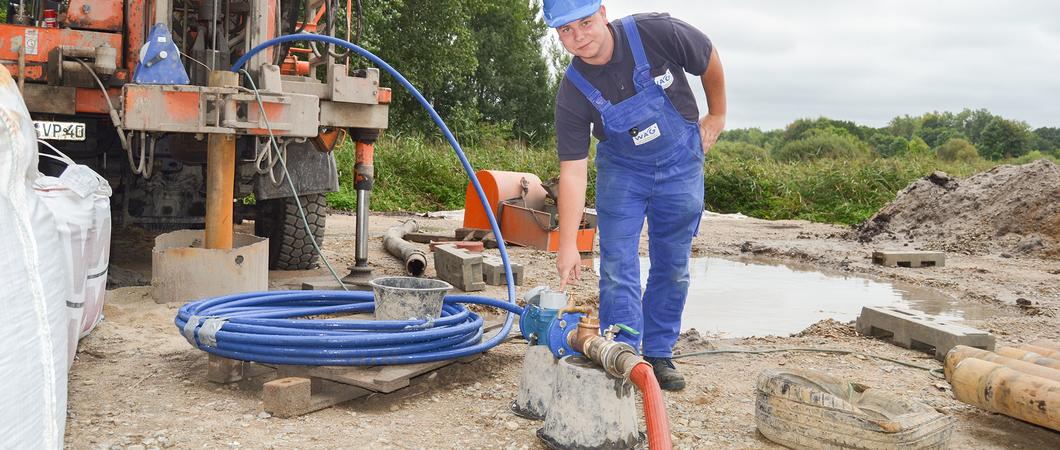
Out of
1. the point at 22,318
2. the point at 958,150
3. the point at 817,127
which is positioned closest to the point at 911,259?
the point at 22,318

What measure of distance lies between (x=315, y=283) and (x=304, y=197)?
1.01m

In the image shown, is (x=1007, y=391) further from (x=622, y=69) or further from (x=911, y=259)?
(x=911, y=259)

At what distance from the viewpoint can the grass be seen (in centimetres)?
1473

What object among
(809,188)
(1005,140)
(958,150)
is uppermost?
(1005,140)

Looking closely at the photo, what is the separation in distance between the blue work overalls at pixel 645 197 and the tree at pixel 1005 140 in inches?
1569

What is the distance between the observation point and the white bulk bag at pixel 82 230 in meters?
Result: 3.46

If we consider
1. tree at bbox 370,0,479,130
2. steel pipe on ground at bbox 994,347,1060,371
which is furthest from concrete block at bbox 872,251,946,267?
tree at bbox 370,0,479,130

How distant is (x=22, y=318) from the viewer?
6.17ft

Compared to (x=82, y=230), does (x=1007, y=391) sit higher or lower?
lower

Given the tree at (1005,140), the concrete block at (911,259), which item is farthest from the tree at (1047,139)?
the concrete block at (911,259)

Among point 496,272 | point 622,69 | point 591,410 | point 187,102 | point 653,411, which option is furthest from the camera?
point 496,272

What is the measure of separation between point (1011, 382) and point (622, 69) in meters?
1.80

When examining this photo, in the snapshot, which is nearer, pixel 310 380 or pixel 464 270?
pixel 310 380

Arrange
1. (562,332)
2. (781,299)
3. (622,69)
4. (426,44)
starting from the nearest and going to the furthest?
1. (562,332)
2. (622,69)
3. (781,299)
4. (426,44)
